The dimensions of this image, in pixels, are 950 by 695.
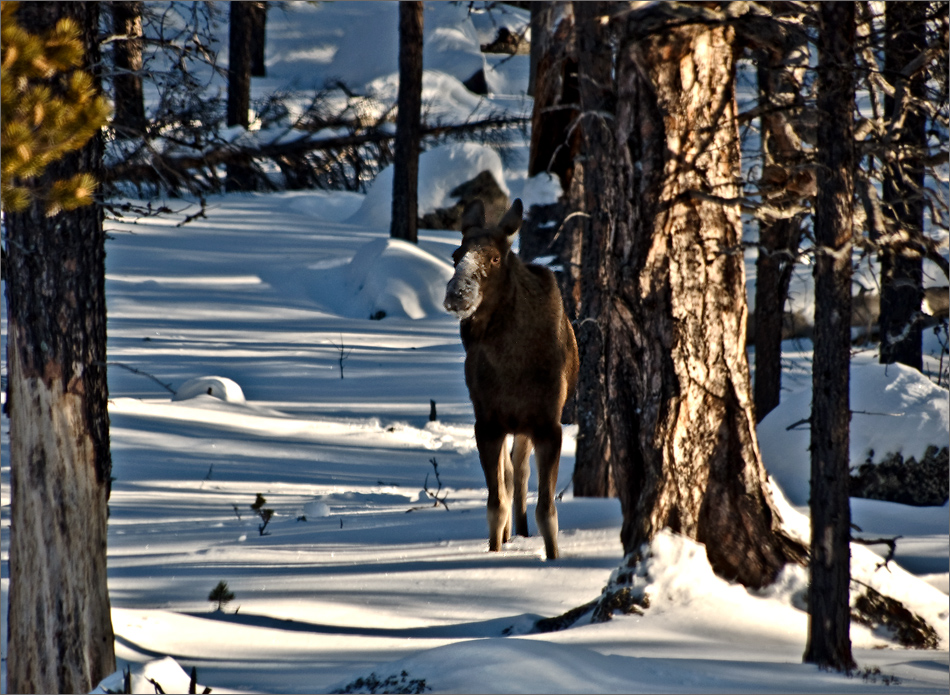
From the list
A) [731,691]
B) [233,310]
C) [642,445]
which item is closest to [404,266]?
[233,310]

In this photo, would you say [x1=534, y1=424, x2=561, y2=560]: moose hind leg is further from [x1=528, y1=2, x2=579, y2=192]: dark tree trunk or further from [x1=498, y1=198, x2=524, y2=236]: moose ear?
[x1=528, y1=2, x2=579, y2=192]: dark tree trunk

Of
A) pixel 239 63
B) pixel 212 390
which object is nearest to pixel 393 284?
pixel 212 390

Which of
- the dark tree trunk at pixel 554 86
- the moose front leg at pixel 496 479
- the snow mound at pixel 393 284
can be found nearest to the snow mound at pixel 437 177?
the snow mound at pixel 393 284

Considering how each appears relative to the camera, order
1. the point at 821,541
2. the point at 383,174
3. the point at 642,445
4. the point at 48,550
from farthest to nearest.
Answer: the point at 383,174
the point at 642,445
the point at 48,550
the point at 821,541

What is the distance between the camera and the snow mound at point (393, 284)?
1898cm

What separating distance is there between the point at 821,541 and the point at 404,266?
14.9 meters

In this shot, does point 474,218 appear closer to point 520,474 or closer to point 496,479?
point 496,479

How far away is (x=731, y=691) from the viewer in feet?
14.2

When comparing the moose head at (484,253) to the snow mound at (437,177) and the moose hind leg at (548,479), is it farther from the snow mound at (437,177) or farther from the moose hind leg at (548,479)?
the snow mound at (437,177)

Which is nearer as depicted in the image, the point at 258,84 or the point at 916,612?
the point at 916,612

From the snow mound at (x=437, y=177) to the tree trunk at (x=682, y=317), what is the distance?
56.6 feet

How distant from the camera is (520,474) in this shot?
5.07m

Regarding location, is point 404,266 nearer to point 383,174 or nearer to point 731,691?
point 383,174

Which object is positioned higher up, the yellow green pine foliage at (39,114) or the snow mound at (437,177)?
the snow mound at (437,177)
